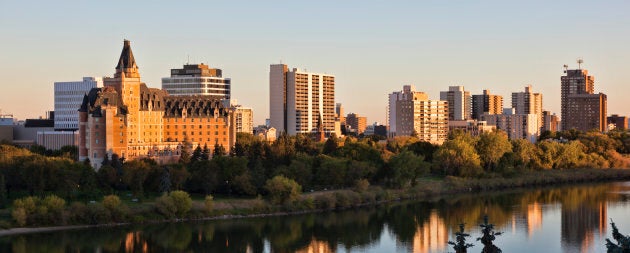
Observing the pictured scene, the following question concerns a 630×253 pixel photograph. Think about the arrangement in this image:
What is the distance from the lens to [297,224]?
6116 centimetres

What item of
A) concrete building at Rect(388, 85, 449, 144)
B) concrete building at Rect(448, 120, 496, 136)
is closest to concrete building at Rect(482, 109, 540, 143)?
concrete building at Rect(448, 120, 496, 136)

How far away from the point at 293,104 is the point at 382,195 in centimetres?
9039

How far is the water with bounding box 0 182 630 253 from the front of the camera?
52.6 metres

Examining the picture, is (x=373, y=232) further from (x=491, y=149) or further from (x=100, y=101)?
(x=100, y=101)

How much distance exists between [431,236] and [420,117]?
99.8 m

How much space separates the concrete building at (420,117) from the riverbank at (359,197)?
57.9 m

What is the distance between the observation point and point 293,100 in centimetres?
16238

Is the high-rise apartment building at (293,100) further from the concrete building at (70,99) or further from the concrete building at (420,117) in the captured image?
the concrete building at (70,99)

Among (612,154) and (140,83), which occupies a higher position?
(140,83)

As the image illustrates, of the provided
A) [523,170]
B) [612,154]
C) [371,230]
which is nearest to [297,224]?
[371,230]

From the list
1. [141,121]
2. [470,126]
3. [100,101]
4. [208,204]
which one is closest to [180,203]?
[208,204]

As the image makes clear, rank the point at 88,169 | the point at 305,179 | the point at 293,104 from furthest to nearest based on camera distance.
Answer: the point at 293,104, the point at 305,179, the point at 88,169

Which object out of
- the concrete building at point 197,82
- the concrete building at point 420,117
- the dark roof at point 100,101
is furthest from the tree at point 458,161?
the concrete building at point 420,117

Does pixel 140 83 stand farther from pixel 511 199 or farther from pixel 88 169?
pixel 511 199
